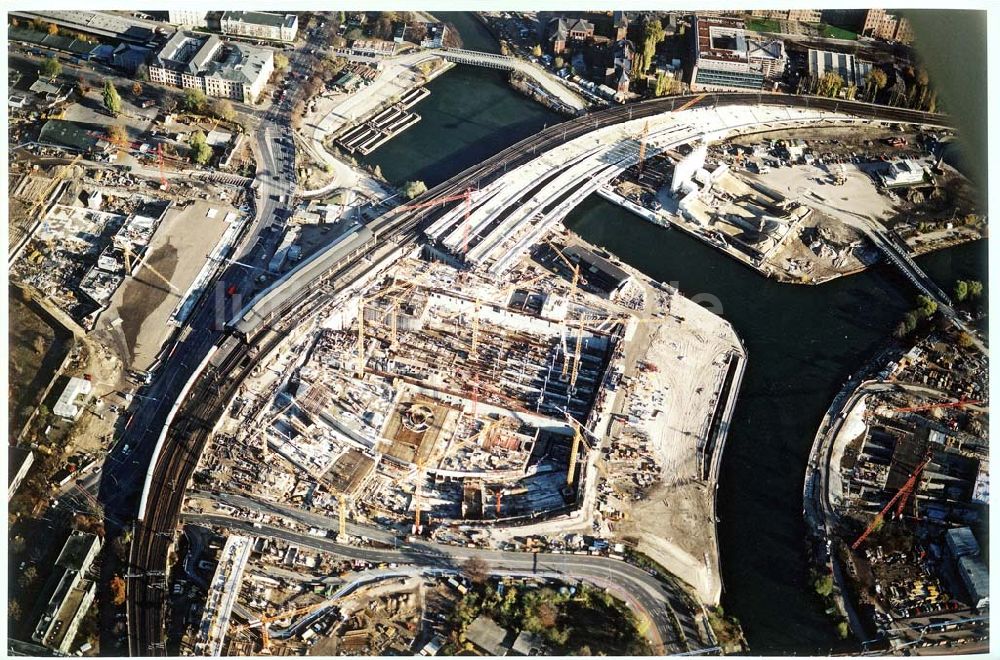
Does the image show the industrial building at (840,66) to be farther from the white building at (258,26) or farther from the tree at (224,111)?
the tree at (224,111)

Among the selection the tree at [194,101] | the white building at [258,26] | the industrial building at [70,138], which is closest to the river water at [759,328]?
the white building at [258,26]

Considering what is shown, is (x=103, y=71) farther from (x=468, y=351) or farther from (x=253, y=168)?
(x=468, y=351)

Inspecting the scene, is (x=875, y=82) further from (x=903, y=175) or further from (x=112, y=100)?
(x=112, y=100)

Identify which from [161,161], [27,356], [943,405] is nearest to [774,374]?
[943,405]

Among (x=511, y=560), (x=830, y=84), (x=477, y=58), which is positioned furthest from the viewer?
(x=477, y=58)

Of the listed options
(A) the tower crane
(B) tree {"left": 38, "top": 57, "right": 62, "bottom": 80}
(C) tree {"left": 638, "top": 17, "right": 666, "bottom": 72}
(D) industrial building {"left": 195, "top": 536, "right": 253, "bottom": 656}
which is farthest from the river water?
(B) tree {"left": 38, "top": 57, "right": 62, "bottom": 80}
